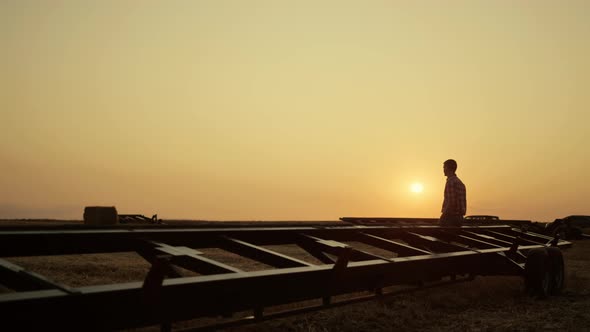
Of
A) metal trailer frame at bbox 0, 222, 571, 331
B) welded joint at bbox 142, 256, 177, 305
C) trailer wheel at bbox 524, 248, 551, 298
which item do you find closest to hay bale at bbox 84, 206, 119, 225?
metal trailer frame at bbox 0, 222, 571, 331

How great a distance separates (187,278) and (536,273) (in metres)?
6.89

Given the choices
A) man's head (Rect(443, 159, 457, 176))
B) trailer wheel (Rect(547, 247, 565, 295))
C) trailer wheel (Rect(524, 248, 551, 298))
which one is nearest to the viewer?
trailer wheel (Rect(524, 248, 551, 298))

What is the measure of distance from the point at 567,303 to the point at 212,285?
6.89 meters

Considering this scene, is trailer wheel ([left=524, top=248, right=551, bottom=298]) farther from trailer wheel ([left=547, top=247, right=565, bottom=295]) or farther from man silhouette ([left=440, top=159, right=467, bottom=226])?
man silhouette ([left=440, top=159, right=467, bottom=226])

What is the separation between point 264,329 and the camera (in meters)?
6.19

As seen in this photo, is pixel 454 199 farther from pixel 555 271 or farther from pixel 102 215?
pixel 102 215

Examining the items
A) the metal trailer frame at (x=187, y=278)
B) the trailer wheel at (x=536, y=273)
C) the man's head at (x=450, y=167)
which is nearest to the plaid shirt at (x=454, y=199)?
the man's head at (x=450, y=167)

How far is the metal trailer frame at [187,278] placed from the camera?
325cm

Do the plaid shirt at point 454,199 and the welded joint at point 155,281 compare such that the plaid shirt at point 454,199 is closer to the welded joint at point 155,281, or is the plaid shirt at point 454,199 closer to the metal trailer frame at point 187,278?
the metal trailer frame at point 187,278

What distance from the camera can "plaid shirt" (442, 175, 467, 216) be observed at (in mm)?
12102

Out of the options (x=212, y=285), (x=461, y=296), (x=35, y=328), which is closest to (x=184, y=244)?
(x=212, y=285)

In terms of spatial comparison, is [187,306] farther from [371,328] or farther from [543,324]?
[543,324]

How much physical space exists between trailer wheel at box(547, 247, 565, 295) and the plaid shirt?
104 inches

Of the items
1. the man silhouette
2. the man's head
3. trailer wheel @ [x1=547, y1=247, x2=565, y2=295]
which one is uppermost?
the man's head
